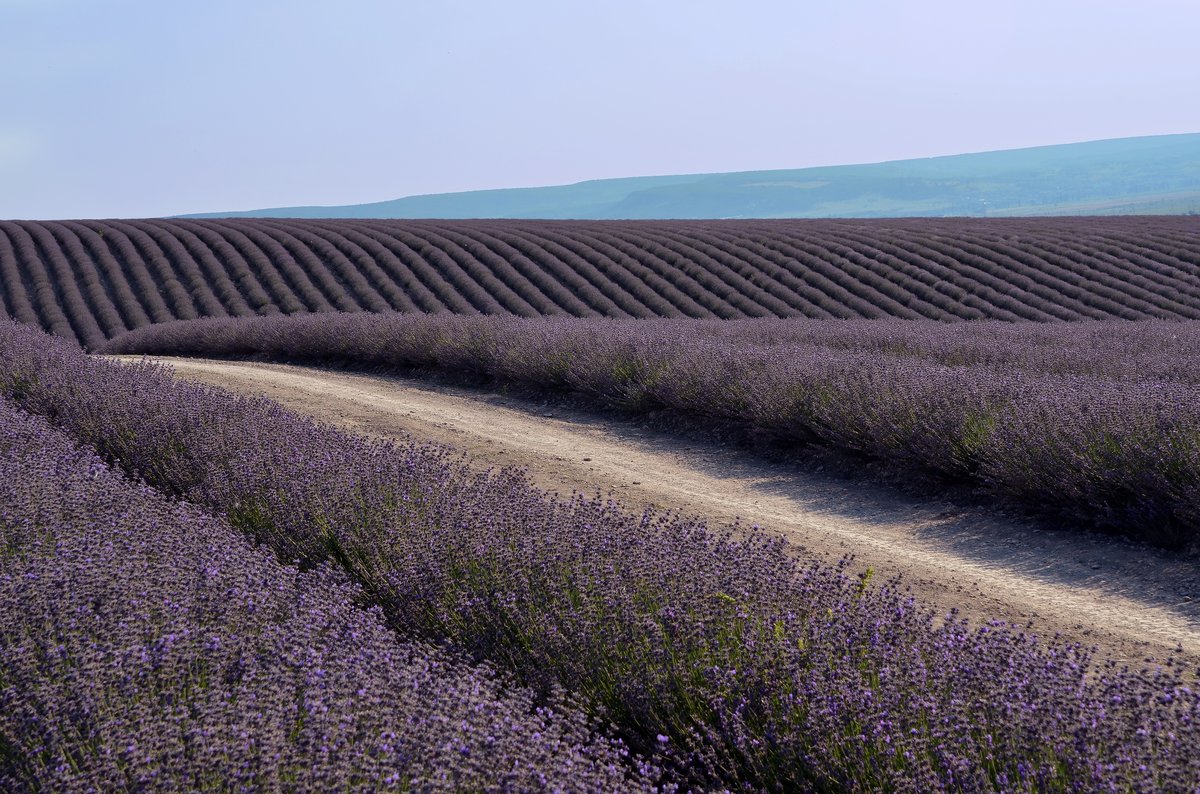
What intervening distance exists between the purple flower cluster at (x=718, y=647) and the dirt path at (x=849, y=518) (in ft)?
1.96

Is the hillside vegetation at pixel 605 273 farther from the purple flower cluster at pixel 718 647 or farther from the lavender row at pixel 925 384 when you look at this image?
the purple flower cluster at pixel 718 647

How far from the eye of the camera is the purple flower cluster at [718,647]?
8.20 feet

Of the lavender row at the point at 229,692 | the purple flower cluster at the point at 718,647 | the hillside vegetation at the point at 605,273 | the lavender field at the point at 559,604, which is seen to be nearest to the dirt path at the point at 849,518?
the lavender field at the point at 559,604

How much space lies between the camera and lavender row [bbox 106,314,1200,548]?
5844 mm

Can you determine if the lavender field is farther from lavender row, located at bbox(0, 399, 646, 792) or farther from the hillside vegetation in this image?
the hillside vegetation

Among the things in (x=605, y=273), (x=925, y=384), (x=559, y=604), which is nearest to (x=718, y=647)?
(x=559, y=604)

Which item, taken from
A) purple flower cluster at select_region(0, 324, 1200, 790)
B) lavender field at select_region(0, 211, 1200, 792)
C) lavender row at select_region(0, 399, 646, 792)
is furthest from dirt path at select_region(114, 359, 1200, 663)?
lavender row at select_region(0, 399, 646, 792)

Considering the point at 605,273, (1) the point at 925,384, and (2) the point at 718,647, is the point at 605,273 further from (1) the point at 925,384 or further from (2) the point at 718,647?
(2) the point at 718,647

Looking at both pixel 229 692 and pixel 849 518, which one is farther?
pixel 849 518

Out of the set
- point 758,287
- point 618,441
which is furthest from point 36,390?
point 758,287

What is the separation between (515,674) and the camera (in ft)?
10.8

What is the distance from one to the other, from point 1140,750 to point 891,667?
2.14 feet

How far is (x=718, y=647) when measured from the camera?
3268mm

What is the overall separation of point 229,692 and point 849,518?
4.49m
